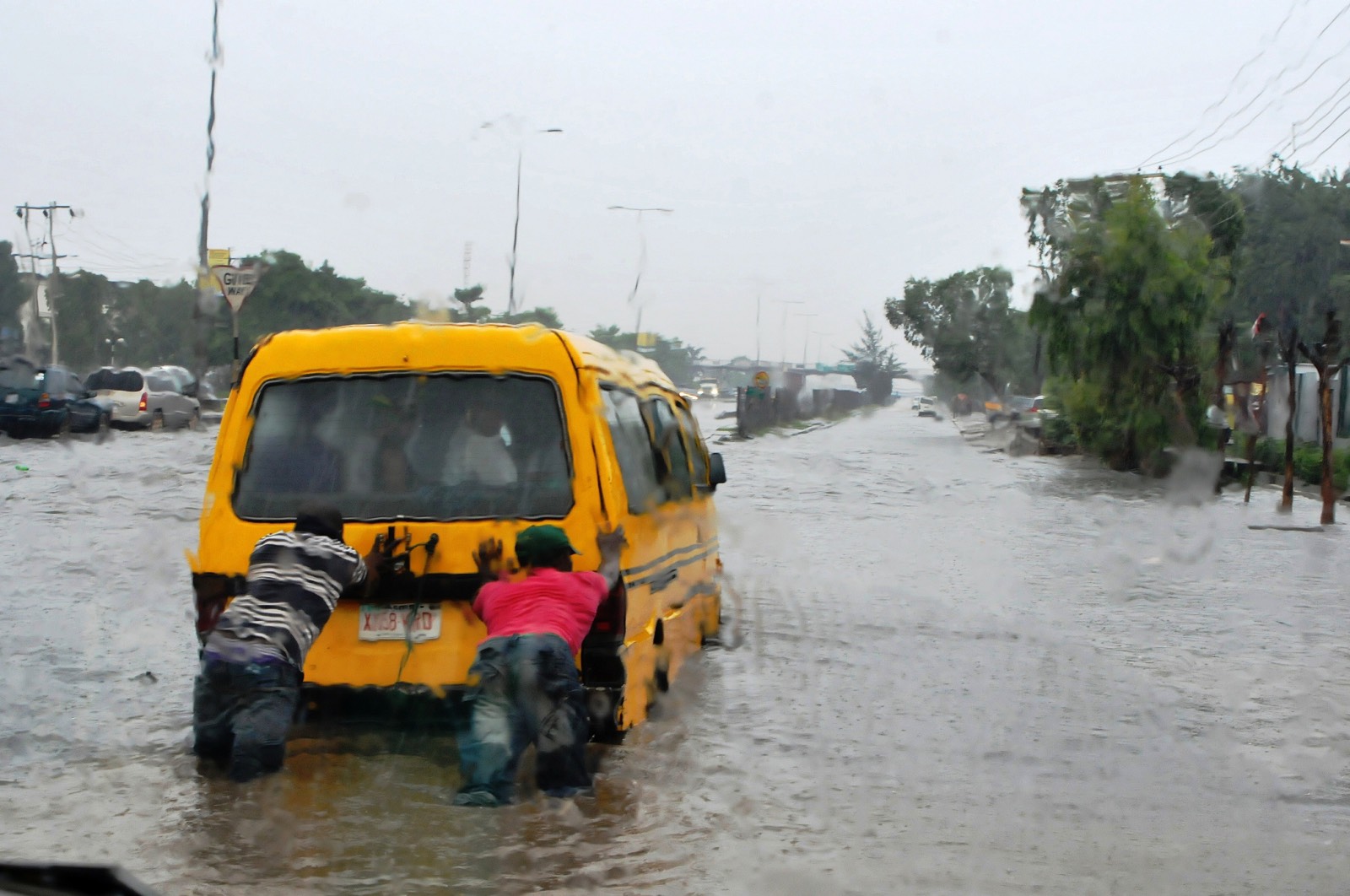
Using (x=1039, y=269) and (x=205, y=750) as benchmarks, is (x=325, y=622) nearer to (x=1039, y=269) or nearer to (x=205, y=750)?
(x=205, y=750)

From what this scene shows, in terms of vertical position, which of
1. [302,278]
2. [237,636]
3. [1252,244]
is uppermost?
[1252,244]

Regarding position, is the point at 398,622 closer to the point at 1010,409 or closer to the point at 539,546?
the point at 539,546

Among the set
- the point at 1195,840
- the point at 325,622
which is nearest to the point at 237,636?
the point at 325,622

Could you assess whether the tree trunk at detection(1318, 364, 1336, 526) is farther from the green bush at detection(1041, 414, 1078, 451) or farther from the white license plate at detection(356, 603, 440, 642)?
the green bush at detection(1041, 414, 1078, 451)

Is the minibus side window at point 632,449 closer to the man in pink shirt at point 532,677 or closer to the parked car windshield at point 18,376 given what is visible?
the man in pink shirt at point 532,677

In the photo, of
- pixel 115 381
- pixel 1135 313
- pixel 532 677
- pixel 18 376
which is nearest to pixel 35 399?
pixel 18 376

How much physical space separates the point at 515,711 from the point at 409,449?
1190mm

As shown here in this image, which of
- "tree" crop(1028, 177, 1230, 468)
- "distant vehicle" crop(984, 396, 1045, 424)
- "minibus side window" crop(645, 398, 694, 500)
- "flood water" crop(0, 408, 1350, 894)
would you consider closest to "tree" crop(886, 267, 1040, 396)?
"distant vehicle" crop(984, 396, 1045, 424)

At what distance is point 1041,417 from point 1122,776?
124ft

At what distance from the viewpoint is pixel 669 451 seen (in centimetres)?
727

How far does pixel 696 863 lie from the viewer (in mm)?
4871

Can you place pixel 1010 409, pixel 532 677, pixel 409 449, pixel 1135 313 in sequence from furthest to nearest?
1. pixel 1010 409
2. pixel 1135 313
3. pixel 409 449
4. pixel 532 677

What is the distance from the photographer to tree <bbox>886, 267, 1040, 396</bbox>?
7406 centimetres

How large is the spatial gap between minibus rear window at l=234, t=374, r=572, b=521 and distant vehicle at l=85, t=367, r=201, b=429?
28.6m
